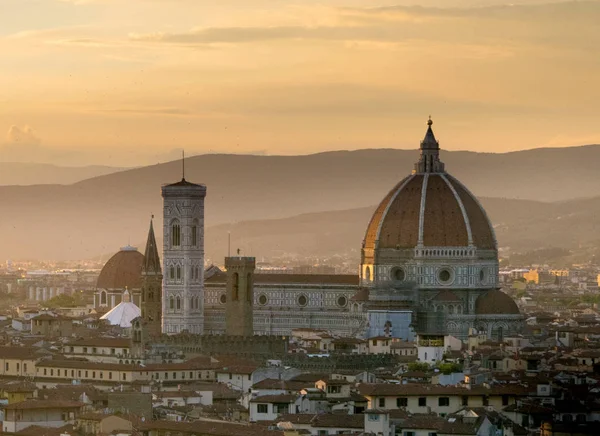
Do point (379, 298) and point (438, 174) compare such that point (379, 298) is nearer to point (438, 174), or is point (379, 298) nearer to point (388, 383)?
point (438, 174)

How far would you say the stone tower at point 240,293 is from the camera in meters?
130

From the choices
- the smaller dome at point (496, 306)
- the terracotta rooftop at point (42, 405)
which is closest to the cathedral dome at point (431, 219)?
the smaller dome at point (496, 306)

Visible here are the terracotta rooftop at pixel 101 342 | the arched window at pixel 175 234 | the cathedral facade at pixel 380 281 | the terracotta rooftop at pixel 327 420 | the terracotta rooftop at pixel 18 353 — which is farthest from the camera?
the arched window at pixel 175 234

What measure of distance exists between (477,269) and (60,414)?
203 ft

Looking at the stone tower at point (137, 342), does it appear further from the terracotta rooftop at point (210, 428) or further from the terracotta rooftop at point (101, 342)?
the terracotta rooftop at point (210, 428)

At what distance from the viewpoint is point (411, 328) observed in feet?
430

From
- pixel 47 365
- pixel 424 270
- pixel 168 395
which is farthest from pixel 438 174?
pixel 168 395

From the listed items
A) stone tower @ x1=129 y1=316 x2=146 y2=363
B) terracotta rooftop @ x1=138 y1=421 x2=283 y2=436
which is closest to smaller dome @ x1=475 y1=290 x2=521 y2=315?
stone tower @ x1=129 y1=316 x2=146 y2=363

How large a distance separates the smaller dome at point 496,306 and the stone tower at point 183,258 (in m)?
15.6

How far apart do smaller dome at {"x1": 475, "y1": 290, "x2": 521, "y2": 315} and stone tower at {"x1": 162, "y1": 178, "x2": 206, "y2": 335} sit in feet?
51.2

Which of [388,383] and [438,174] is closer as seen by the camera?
[388,383]

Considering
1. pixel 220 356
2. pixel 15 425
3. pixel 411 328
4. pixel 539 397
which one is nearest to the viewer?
pixel 15 425

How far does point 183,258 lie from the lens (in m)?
138

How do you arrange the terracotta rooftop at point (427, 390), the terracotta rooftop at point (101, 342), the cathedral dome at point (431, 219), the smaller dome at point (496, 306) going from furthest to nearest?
the cathedral dome at point (431, 219)
the smaller dome at point (496, 306)
the terracotta rooftop at point (101, 342)
the terracotta rooftop at point (427, 390)
